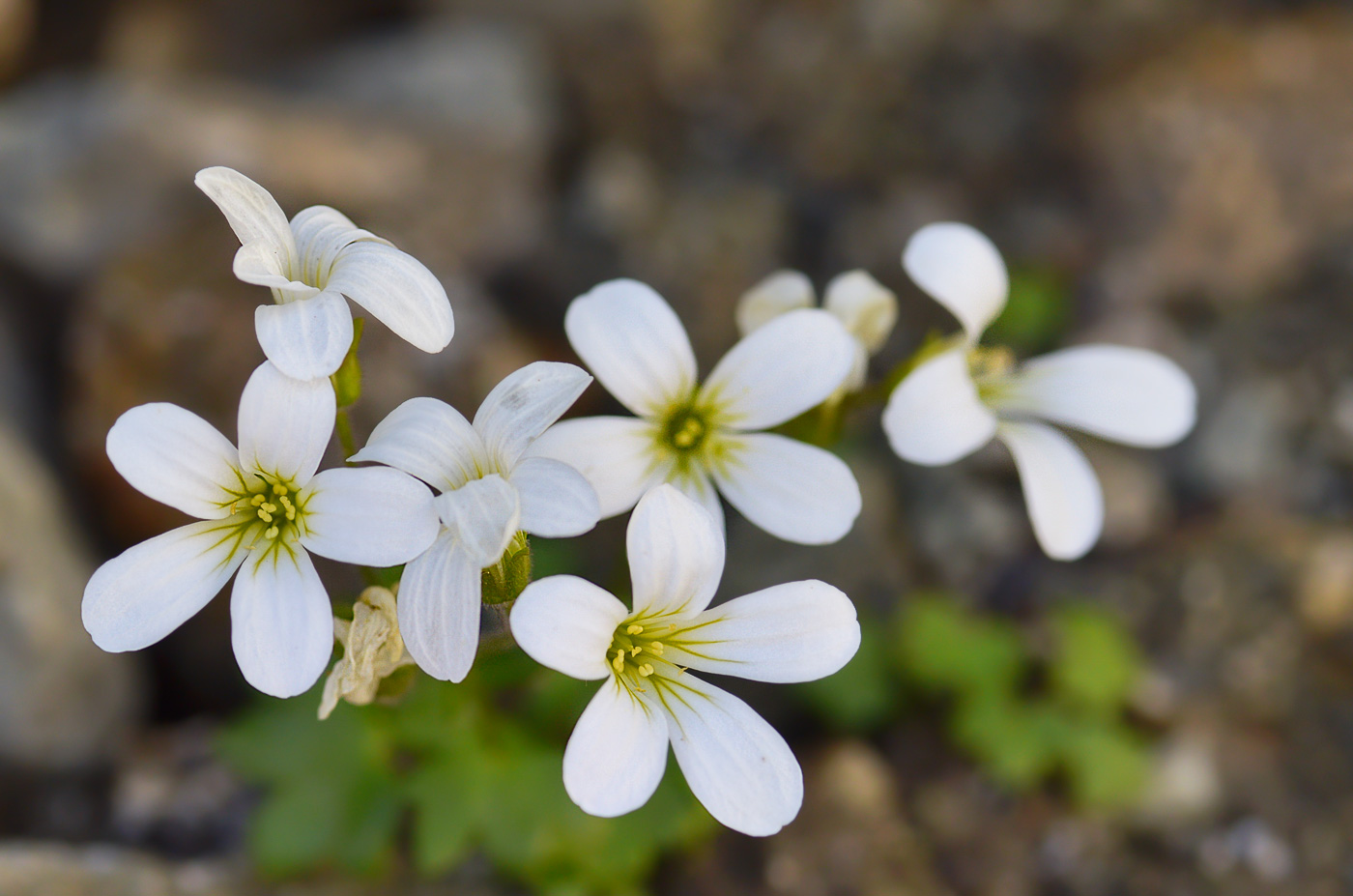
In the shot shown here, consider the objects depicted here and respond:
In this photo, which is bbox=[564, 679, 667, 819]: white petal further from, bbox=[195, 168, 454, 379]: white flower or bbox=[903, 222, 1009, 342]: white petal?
bbox=[903, 222, 1009, 342]: white petal

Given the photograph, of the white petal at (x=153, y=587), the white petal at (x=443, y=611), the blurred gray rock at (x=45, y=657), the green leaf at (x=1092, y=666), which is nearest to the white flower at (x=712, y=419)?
the white petal at (x=443, y=611)

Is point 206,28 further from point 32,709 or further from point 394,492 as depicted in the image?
point 394,492

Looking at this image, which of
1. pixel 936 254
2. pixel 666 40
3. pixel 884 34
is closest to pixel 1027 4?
pixel 884 34

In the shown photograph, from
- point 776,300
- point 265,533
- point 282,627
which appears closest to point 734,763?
point 282,627

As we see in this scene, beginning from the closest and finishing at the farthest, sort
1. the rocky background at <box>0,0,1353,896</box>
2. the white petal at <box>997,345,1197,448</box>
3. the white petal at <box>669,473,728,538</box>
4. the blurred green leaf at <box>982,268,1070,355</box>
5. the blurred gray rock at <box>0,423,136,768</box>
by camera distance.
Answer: the white petal at <box>669,473,728,538</box>
the white petal at <box>997,345,1197,448</box>
the blurred gray rock at <box>0,423,136,768</box>
the rocky background at <box>0,0,1353,896</box>
the blurred green leaf at <box>982,268,1070,355</box>

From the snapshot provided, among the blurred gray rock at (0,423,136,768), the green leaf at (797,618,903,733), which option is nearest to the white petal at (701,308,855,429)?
the green leaf at (797,618,903,733)

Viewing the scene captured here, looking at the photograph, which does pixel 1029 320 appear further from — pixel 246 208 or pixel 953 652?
pixel 246 208
